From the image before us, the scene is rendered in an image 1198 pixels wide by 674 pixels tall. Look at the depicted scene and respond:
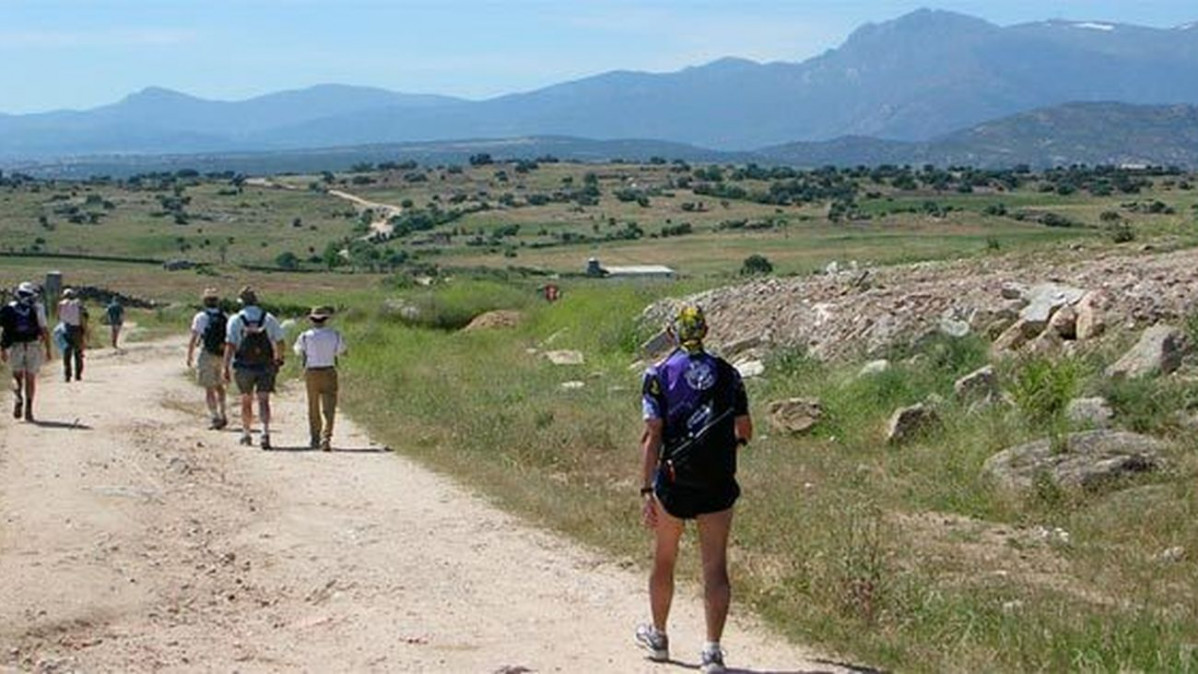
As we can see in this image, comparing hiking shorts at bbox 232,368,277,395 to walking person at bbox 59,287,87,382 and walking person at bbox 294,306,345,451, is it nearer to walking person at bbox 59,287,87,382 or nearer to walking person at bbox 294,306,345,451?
walking person at bbox 294,306,345,451

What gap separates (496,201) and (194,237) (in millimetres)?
28492

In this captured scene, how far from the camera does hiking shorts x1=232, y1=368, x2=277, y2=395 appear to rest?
59.8ft

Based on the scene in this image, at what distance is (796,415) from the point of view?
1767cm

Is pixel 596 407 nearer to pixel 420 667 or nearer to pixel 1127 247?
pixel 1127 247

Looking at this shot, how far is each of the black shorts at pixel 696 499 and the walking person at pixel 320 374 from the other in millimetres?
10181

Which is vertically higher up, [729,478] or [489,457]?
[729,478]

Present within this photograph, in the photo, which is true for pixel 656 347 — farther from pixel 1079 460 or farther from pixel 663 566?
pixel 663 566

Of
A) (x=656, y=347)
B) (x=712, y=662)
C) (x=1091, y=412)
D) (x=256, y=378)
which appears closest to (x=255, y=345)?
(x=256, y=378)

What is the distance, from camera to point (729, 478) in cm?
845

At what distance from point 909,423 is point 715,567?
8106 mm

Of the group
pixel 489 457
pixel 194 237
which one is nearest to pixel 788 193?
pixel 194 237

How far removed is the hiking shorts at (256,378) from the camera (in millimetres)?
18219

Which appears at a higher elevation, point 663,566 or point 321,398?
point 663,566

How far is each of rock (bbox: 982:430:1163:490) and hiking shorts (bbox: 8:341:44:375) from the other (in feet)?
38.1
